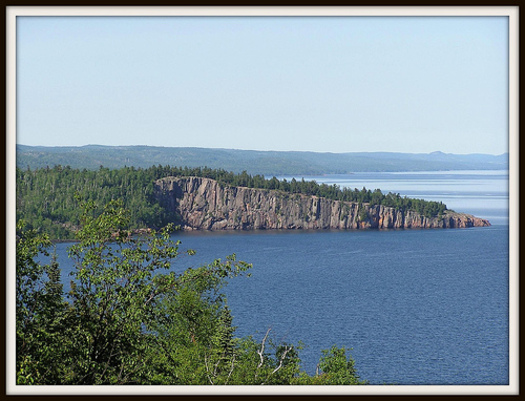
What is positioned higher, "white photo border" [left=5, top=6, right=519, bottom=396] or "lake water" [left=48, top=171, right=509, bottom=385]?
"white photo border" [left=5, top=6, right=519, bottom=396]

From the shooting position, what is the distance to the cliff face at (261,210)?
105m

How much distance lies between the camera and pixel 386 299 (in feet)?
148

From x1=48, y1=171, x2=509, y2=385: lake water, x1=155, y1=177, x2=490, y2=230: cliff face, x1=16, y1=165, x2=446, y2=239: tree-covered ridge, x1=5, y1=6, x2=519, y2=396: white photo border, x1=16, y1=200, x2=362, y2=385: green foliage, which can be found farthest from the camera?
x1=155, y1=177, x2=490, y2=230: cliff face

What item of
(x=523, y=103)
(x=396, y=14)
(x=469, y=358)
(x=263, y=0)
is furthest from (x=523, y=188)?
(x=469, y=358)

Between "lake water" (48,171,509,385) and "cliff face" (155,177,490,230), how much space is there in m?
17.6

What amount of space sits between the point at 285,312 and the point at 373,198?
6824 centimetres

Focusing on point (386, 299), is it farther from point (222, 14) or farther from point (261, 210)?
point (261, 210)

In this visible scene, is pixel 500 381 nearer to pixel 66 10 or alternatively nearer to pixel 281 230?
pixel 66 10

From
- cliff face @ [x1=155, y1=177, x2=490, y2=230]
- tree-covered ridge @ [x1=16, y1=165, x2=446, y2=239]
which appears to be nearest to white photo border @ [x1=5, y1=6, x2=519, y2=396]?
tree-covered ridge @ [x1=16, y1=165, x2=446, y2=239]

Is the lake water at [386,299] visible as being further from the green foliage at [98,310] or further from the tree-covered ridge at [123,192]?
the tree-covered ridge at [123,192]

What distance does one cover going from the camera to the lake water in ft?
99.0

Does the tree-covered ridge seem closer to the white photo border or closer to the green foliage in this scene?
the green foliage

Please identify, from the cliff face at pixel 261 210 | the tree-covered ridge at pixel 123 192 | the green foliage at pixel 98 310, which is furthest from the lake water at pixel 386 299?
the cliff face at pixel 261 210

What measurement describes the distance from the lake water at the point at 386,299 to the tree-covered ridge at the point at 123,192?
1591 cm
